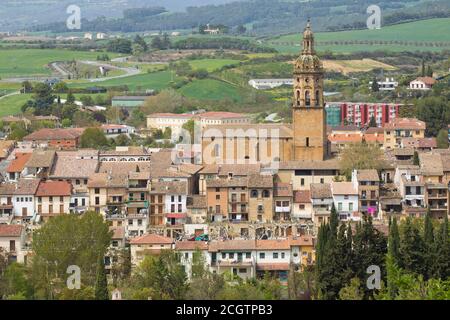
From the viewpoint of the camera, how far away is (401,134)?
62250 mm

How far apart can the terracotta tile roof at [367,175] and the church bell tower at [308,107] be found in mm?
4234

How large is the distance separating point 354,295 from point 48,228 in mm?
10691

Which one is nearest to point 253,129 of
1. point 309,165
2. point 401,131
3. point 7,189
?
point 309,165

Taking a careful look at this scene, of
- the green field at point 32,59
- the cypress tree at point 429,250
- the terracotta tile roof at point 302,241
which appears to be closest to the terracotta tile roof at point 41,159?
the terracotta tile roof at point 302,241

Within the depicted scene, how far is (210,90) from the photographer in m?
95.4

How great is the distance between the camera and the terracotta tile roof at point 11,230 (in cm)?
4112

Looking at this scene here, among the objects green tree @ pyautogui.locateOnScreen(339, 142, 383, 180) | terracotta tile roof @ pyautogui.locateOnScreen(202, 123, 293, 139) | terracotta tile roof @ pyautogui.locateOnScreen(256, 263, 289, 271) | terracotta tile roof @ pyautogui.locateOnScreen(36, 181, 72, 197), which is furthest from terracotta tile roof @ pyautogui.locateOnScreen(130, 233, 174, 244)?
terracotta tile roof @ pyautogui.locateOnScreen(202, 123, 293, 139)

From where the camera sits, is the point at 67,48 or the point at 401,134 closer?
the point at 401,134

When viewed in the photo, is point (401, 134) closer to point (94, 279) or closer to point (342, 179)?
point (342, 179)

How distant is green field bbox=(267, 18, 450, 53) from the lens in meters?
132

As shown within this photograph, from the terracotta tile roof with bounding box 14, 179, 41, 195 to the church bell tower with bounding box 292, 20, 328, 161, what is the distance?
9308 millimetres

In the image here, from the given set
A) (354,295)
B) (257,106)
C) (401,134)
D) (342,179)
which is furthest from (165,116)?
(354,295)
